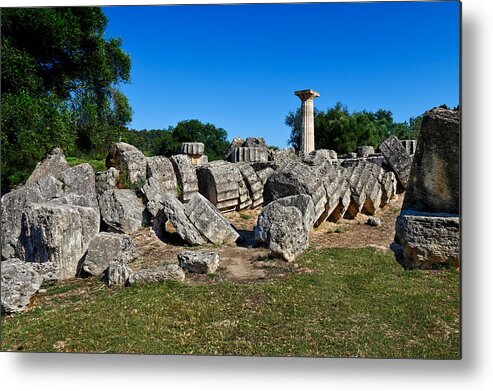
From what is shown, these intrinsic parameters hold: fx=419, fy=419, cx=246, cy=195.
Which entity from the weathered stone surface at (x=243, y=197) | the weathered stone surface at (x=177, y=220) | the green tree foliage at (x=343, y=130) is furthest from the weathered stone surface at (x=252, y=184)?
Answer: the green tree foliage at (x=343, y=130)

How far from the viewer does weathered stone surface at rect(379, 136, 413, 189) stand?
13.2 meters

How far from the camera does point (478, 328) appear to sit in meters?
3.99

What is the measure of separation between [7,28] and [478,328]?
6175 mm

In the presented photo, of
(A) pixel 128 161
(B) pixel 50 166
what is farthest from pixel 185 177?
(B) pixel 50 166

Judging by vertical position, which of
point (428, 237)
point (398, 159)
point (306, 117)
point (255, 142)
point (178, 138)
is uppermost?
point (306, 117)

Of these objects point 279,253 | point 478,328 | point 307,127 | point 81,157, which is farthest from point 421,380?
point 307,127

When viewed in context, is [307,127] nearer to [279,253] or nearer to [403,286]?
[279,253]

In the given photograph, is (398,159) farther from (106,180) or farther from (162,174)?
(106,180)

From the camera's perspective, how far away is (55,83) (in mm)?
6129

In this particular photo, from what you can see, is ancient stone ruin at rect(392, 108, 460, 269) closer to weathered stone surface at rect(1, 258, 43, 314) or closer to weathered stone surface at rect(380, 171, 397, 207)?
weathered stone surface at rect(1, 258, 43, 314)

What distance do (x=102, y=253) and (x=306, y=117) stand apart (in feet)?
45.3

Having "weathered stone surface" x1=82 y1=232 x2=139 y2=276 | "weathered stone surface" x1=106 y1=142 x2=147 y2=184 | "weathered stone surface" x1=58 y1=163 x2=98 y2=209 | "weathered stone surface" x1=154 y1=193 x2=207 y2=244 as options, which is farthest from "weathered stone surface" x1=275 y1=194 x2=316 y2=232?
"weathered stone surface" x1=106 y1=142 x2=147 y2=184

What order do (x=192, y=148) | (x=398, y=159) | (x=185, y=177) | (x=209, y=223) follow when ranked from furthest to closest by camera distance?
1. (x=192, y=148)
2. (x=398, y=159)
3. (x=185, y=177)
4. (x=209, y=223)

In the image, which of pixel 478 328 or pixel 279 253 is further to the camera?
pixel 279 253
